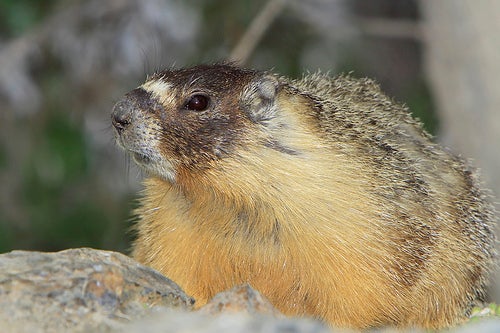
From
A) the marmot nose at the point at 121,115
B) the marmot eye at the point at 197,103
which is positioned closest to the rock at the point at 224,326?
the marmot nose at the point at 121,115

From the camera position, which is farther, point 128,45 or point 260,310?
point 128,45

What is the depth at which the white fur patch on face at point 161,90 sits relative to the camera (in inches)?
191

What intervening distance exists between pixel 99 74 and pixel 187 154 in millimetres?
4277

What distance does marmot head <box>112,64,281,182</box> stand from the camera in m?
4.73

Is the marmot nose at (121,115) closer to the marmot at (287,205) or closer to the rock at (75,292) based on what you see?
the marmot at (287,205)

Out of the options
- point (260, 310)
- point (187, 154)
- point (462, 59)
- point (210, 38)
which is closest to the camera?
point (260, 310)

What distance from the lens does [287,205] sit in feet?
15.6

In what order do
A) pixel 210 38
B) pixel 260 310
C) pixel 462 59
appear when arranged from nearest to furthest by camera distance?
pixel 260 310
pixel 462 59
pixel 210 38

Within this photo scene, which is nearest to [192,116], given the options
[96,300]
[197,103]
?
[197,103]

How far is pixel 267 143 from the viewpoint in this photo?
16.0 feet

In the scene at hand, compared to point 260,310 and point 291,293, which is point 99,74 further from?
point 260,310

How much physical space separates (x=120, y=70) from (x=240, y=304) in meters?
5.77

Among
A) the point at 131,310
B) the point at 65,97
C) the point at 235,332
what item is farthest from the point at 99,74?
the point at 235,332

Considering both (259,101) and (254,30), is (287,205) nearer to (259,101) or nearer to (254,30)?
(259,101)
